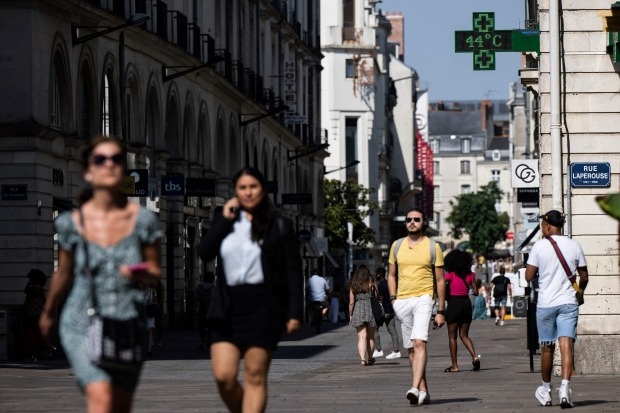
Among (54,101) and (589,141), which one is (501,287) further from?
(589,141)

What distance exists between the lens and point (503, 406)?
17.0 metres

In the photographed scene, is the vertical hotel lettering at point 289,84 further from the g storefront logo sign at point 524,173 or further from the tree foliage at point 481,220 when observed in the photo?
the tree foliage at point 481,220

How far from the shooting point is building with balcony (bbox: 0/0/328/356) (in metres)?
31.4

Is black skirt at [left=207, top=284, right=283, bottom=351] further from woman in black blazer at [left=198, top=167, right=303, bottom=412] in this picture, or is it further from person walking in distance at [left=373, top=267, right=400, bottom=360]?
person walking in distance at [left=373, top=267, right=400, bottom=360]

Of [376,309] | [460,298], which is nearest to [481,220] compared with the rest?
[376,309]

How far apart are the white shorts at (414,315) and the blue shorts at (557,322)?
3.72 ft

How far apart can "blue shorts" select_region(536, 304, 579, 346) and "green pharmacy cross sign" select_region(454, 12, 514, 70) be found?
785 centimetres

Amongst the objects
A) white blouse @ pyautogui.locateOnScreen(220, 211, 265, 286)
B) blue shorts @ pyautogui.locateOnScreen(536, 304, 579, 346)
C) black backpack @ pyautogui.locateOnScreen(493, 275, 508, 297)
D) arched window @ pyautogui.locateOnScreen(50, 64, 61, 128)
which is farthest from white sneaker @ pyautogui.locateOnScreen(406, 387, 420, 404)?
black backpack @ pyautogui.locateOnScreen(493, 275, 508, 297)

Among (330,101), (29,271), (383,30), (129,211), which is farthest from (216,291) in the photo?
(383,30)

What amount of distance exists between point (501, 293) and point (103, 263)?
45.9 metres

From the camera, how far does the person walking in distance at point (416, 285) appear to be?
17047 mm

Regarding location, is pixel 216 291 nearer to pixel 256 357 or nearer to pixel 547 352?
pixel 256 357

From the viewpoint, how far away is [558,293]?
16.5m

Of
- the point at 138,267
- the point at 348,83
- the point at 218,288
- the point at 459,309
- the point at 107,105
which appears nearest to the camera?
the point at 138,267
